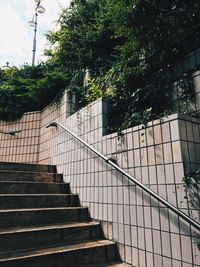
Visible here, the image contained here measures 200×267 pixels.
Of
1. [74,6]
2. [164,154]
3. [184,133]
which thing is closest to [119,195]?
[164,154]

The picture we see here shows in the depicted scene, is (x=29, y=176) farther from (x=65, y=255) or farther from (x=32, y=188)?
(x=65, y=255)

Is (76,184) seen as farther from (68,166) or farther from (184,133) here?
(184,133)

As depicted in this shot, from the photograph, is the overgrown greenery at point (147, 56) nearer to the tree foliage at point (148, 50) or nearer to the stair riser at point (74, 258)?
the tree foliage at point (148, 50)

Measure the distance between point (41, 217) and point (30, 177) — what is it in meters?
1.11

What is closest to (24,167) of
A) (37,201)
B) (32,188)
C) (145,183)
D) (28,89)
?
(32,188)

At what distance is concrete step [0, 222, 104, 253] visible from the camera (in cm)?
269


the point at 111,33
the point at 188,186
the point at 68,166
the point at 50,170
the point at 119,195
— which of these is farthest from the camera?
the point at 111,33

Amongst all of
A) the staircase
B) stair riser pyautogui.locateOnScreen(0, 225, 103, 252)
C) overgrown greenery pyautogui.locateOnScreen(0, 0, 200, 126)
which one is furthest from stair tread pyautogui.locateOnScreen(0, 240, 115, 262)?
overgrown greenery pyautogui.locateOnScreen(0, 0, 200, 126)

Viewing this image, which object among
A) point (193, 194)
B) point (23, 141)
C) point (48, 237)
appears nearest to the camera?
point (193, 194)

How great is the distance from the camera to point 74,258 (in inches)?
105

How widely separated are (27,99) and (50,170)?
296 centimetres

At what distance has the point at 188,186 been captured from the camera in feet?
7.16

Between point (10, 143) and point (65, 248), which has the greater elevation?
point (10, 143)

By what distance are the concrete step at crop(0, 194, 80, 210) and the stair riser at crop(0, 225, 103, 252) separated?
0.69 metres
